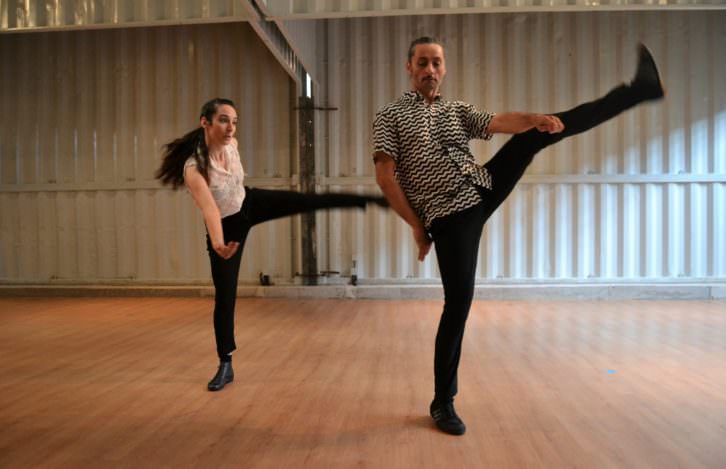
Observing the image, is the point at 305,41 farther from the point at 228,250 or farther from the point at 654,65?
the point at 654,65

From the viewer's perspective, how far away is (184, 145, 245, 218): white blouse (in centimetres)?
296

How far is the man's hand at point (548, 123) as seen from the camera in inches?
85.5

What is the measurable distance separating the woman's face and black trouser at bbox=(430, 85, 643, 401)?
4.36 feet

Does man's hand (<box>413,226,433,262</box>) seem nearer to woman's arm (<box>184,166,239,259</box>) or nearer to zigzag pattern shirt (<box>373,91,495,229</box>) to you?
zigzag pattern shirt (<box>373,91,495,229</box>)

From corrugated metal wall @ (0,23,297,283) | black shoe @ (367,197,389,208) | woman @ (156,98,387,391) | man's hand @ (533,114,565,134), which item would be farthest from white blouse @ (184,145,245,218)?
corrugated metal wall @ (0,23,297,283)

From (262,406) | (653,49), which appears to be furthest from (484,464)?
(653,49)

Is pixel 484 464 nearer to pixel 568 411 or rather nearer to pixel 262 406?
pixel 568 411

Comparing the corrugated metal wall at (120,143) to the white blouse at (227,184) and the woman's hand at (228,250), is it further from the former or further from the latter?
the woman's hand at (228,250)

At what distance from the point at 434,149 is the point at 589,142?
537 cm

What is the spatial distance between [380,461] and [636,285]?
575cm

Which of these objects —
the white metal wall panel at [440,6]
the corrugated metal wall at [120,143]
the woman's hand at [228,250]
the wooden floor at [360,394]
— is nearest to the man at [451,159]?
the wooden floor at [360,394]

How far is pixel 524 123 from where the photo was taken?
7.29ft

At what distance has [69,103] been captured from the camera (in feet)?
24.9

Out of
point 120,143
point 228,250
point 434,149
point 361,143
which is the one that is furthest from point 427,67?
point 120,143
